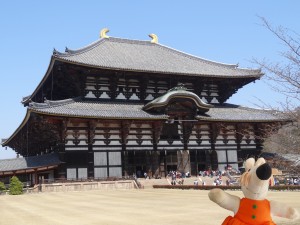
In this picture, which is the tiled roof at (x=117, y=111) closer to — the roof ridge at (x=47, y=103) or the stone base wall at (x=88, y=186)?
the roof ridge at (x=47, y=103)

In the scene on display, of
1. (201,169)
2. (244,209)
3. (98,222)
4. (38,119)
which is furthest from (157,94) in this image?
(244,209)

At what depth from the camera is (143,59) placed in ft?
126

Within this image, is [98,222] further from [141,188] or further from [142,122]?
[142,122]

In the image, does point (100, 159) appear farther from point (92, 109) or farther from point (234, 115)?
point (234, 115)

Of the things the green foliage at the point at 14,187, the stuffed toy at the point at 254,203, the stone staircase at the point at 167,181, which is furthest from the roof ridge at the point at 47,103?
the stuffed toy at the point at 254,203

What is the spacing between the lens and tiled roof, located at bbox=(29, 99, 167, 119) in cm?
2908

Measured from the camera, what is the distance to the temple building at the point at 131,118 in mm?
30781

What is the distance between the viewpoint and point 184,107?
35156 mm

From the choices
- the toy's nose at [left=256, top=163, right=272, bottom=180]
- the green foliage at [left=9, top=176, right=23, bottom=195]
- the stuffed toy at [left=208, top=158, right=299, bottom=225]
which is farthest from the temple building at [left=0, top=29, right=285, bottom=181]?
the toy's nose at [left=256, top=163, right=272, bottom=180]

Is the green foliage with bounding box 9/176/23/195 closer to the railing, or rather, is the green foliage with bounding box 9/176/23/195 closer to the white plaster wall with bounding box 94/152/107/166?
the railing

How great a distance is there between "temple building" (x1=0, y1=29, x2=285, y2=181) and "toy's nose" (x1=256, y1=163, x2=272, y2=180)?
24152 mm

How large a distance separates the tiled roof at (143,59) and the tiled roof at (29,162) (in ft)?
27.0

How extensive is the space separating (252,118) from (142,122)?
10677mm

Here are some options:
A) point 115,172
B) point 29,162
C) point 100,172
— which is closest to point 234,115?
point 115,172
